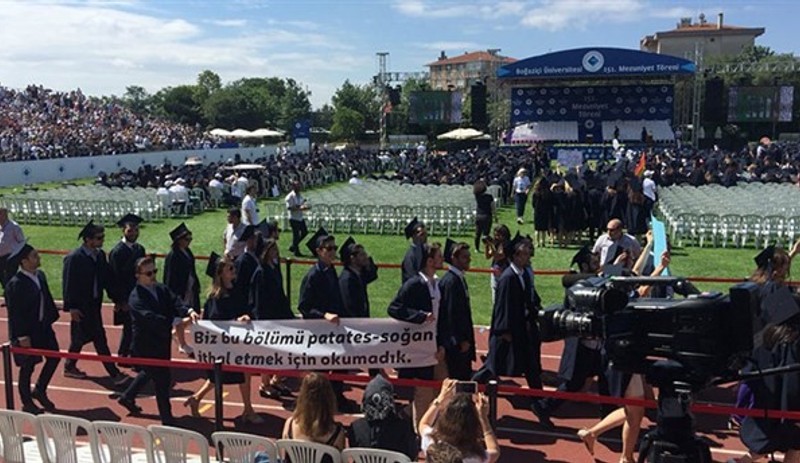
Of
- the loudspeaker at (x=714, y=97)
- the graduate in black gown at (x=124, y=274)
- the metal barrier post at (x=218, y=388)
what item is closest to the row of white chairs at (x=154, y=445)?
the metal barrier post at (x=218, y=388)

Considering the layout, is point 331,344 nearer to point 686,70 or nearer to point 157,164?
point 157,164

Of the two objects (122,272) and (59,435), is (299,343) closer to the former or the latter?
(59,435)

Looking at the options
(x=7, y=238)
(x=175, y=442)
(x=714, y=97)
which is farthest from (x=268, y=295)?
(x=714, y=97)

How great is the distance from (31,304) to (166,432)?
3263 millimetres

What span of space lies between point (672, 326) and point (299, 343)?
4141mm

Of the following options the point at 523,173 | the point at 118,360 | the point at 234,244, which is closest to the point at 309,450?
the point at 118,360

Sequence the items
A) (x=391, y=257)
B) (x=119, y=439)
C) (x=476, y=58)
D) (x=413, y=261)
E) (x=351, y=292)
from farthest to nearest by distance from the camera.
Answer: (x=476, y=58)
(x=391, y=257)
(x=413, y=261)
(x=351, y=292)
(x=119, y=439)

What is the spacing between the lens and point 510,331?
7.14 meters

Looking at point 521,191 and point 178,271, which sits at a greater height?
point 521,191

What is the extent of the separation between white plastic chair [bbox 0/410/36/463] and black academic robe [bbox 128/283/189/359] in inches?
61.9

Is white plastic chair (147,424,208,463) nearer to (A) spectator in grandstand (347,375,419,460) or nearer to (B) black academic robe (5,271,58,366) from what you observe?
(A) spectator in grandstand (347,375,419,460)

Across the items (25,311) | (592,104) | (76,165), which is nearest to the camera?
(25,311)

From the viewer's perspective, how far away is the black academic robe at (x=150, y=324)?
6.97 m

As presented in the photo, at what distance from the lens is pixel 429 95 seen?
58969mm
